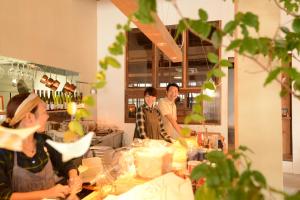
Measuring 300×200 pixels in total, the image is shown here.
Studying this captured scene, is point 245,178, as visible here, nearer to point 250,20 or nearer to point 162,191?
point 250,20

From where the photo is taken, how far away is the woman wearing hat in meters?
1.31

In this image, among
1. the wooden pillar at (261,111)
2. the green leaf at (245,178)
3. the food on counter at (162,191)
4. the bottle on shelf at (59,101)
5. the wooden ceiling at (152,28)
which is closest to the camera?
the green leaf at (245,178)

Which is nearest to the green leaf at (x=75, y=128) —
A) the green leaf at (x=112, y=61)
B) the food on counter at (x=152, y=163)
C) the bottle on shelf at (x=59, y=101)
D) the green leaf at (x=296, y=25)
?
the green leaf at (x=112, y=61)

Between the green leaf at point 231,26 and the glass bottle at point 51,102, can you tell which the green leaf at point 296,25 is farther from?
the glass bottle at point 51,102

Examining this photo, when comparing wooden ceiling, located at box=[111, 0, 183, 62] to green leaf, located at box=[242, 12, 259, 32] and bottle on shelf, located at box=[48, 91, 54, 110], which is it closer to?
green leaf, located at box=[242, 12, 259, 32]

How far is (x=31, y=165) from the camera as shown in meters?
1.54

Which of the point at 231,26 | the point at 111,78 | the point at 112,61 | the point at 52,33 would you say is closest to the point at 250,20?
the point at 231,26

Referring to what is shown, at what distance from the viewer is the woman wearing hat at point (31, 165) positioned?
4.29ft

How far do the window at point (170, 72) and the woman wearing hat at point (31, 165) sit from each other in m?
3.63

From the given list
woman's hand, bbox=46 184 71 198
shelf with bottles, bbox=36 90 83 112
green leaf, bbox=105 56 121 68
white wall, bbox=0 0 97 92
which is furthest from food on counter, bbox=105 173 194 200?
shelf with bottles, bbox=36 90 83 112

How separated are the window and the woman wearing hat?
363 cm

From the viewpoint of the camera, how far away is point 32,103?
1.32 metres

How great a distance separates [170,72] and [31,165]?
13.1 ft

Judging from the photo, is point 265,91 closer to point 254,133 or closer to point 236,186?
point 254,133
